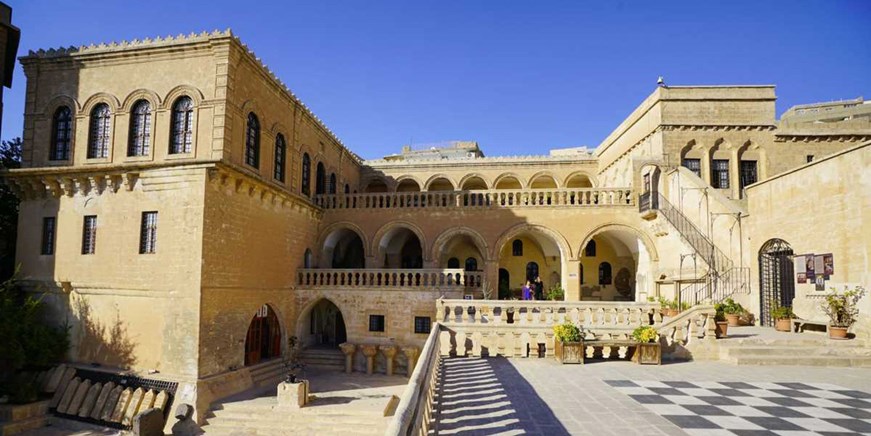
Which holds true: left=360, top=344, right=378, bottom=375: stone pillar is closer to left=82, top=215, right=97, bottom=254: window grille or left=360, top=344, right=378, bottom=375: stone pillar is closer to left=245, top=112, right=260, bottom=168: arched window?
left=245, top=112, right=260, bottom=168: arched window

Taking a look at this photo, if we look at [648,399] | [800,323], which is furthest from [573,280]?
[648,399]

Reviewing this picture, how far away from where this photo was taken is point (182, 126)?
1520 centimetres

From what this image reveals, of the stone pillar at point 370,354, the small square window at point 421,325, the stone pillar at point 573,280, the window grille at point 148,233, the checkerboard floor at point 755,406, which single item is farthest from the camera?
the stone pillar at point 573,280

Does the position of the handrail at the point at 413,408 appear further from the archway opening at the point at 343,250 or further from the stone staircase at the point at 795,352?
the archway opening at the point at 343,250

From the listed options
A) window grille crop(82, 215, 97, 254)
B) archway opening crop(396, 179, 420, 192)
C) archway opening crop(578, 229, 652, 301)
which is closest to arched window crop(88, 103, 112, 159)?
window grille crop(82, 215, 97, 254)

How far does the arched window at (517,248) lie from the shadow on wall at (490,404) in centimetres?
1591

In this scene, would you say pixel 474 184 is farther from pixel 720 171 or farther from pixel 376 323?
pixel 720 171

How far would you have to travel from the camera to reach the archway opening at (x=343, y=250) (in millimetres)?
22266

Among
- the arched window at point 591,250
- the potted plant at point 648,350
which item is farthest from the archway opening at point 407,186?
the potted plant at point 648,350

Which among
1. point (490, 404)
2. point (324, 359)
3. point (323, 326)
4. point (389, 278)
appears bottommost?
point (324, 359)

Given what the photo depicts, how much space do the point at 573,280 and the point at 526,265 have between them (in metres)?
5.28

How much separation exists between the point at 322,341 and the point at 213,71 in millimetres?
12647

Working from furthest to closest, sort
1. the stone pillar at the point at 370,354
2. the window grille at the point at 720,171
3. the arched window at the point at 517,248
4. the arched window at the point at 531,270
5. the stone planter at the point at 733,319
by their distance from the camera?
the arched window at the point at 517,248 → the arched window at the point at 531,270 → the window grille at the point at 720,171 → the stone pillar at the point at 370,354 → the stone planter at the point at 733,319

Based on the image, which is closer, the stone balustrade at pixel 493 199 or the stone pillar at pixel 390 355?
the stone pillar at pixel 390 355
